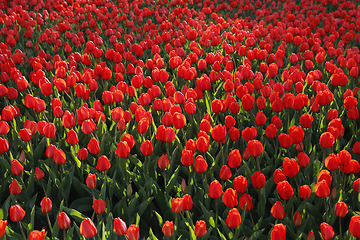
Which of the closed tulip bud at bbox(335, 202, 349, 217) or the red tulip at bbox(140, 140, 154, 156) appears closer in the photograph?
the closed tulip bud at bbox(335, 202, 349, 217)

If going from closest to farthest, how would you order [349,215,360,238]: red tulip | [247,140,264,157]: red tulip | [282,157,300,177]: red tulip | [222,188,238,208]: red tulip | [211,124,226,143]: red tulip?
[349,215,360,238]: red tulip < [222,188,238,208]: red tulip < [282,157,300,177]: red tulip < [247,140,264,157]: red tulip < [211,124,226,143]: red tulip

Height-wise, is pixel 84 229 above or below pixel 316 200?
above

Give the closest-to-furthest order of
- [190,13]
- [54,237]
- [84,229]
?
[84,229], [54,237], [190,13]

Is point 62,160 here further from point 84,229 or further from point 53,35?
point 53,35

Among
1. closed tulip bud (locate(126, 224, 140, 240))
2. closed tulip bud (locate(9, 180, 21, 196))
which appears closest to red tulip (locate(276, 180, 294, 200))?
closed tulip bud (locate(126, 224, 140, 240))

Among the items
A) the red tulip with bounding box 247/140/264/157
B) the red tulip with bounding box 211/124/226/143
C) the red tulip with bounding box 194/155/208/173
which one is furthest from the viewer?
the red tulip with bounding box 211/124/226/143

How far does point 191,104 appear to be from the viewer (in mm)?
2818

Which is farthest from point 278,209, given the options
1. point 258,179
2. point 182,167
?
point 182,167

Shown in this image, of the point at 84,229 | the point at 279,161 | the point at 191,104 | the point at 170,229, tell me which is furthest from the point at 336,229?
the point at 84,229

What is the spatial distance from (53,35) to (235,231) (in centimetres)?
411

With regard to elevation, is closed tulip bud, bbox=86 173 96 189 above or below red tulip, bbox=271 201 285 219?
below

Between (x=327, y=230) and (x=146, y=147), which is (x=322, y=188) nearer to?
(x=327, y=230)

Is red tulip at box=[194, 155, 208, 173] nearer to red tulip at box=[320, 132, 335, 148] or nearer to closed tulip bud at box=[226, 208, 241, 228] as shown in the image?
closed tulip bud at box=[226, 208, 241, 228]

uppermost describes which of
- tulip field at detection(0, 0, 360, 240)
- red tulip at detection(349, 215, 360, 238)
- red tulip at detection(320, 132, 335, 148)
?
red tulip at detection(320, 132, 335, 148)
